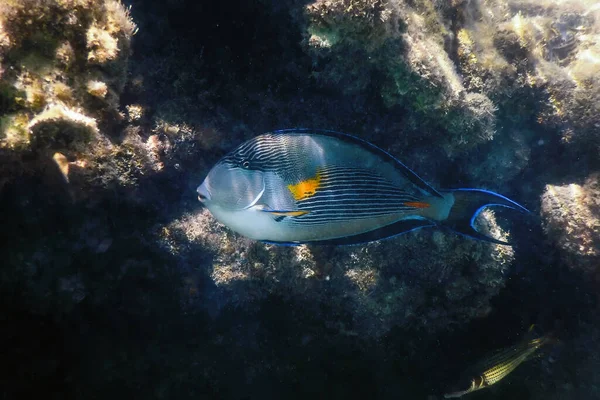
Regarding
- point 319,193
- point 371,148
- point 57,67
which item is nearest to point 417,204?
point 371,148

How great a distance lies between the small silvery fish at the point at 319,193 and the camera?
1.86 meters

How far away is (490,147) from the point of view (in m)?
3.81

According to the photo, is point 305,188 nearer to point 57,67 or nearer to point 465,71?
point 57,67

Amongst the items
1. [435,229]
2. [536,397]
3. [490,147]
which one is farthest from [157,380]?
[536,397]

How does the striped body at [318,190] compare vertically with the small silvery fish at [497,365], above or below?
above

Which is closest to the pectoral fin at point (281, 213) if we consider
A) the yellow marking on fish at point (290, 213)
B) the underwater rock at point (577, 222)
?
the yellow marking on fish at point (290, 213)

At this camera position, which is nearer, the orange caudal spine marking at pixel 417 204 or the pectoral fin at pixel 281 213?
the pectoral fin at pixel 281 213

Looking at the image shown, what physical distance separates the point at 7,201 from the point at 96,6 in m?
1.72

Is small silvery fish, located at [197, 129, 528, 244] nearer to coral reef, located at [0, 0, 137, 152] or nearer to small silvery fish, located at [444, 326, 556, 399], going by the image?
coral reef, located at [0, 0, 137, 152]

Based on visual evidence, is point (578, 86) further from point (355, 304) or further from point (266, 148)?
point (266, 148)

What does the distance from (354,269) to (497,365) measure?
2.48 metres

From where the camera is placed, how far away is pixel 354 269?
319 centimetres

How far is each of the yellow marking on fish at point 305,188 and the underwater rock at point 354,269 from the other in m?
1.31

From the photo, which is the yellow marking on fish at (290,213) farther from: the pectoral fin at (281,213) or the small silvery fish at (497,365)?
the small silvery fish at (497,365)
